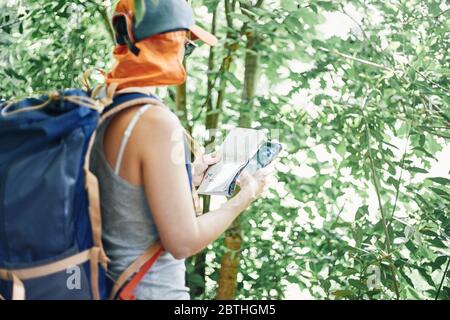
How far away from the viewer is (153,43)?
1485 mm

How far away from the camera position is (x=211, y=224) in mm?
1497

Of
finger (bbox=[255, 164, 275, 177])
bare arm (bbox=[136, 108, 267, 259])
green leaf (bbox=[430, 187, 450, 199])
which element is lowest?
green leaf (bbox=[430, 187, 450, 199])

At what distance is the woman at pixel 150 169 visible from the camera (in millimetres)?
1384

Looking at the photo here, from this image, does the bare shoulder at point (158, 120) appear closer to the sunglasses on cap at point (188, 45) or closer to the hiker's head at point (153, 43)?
the hiker's head at point (153, 43)

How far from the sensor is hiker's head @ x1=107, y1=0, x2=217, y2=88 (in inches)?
57.5

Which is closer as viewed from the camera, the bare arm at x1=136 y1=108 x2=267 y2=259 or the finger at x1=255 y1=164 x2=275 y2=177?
the bare arm at x1=136 y1=108 x2=267 y2=259

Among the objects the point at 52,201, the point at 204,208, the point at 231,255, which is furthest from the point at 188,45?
the point at 204,208

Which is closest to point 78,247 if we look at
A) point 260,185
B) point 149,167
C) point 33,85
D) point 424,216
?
point 149,167

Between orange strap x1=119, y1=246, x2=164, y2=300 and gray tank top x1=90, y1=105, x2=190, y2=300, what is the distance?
0.02m

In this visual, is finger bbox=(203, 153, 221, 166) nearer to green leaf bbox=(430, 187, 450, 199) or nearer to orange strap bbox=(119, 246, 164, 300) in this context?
orange strap bbox=(119, 246, 164, 300)

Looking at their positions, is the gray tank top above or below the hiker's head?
below

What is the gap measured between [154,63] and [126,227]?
382 millimetres

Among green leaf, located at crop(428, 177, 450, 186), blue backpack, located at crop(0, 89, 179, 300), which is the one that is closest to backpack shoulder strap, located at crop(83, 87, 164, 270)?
blue backpack, located at crop(0, 89, 179, 300)

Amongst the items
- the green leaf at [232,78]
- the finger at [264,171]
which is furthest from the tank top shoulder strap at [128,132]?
the green leaf at [232,78]
